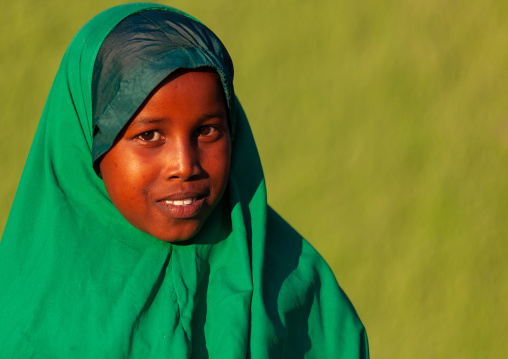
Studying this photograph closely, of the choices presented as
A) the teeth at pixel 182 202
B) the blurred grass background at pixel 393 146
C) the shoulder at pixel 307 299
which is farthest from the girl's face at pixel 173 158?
the blurred grass background at pixel 393 146

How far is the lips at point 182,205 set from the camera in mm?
1868

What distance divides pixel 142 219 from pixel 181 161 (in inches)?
7.5

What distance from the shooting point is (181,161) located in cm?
181

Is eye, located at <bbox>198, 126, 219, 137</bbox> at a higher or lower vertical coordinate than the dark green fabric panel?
lower

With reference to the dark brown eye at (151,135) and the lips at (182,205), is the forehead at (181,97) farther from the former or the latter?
the lips at (182,205)

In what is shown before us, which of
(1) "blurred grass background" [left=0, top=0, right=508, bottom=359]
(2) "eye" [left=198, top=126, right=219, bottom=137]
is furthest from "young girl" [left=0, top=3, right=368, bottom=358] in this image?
(1) "blurred grass background" [left=0, top=0, right=508, bottom=359]

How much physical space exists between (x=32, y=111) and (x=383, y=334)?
5.66 ft

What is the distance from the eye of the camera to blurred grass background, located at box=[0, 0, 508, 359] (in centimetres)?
358

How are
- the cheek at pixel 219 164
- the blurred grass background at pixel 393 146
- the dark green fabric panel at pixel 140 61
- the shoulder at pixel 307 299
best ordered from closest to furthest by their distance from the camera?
the dark green fabric panel at pixel 140 61
the cheek at pixel 219 164
the shoulder at pixel 307 299
the blurred grass background at pixel 393 146

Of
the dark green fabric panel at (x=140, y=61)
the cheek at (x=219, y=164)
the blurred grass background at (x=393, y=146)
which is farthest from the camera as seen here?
the blurred grass background at (x=393, y=146)

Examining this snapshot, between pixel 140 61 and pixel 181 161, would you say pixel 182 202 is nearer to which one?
pixel 181 161

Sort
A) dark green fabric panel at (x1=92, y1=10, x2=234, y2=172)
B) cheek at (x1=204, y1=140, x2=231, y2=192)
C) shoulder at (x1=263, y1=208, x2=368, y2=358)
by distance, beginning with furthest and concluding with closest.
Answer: shoulder at (x1=263, y1=208, x2=368, y2=358) < cheek at (x1=204, y1=140, x2=231, y2=192) < dark green fabric panel at (x1=92, y1=10, x2=234, y2=172)

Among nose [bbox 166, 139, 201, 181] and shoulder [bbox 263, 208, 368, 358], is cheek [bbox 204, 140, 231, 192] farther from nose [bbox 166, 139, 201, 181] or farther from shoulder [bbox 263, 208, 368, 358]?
shoulder [bbox 263, 208, 368, 358]

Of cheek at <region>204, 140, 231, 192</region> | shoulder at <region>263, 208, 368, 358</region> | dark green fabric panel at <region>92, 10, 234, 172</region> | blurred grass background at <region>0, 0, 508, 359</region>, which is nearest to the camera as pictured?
dark green fabric panel at <region>92, 10, 234, 172</region>
